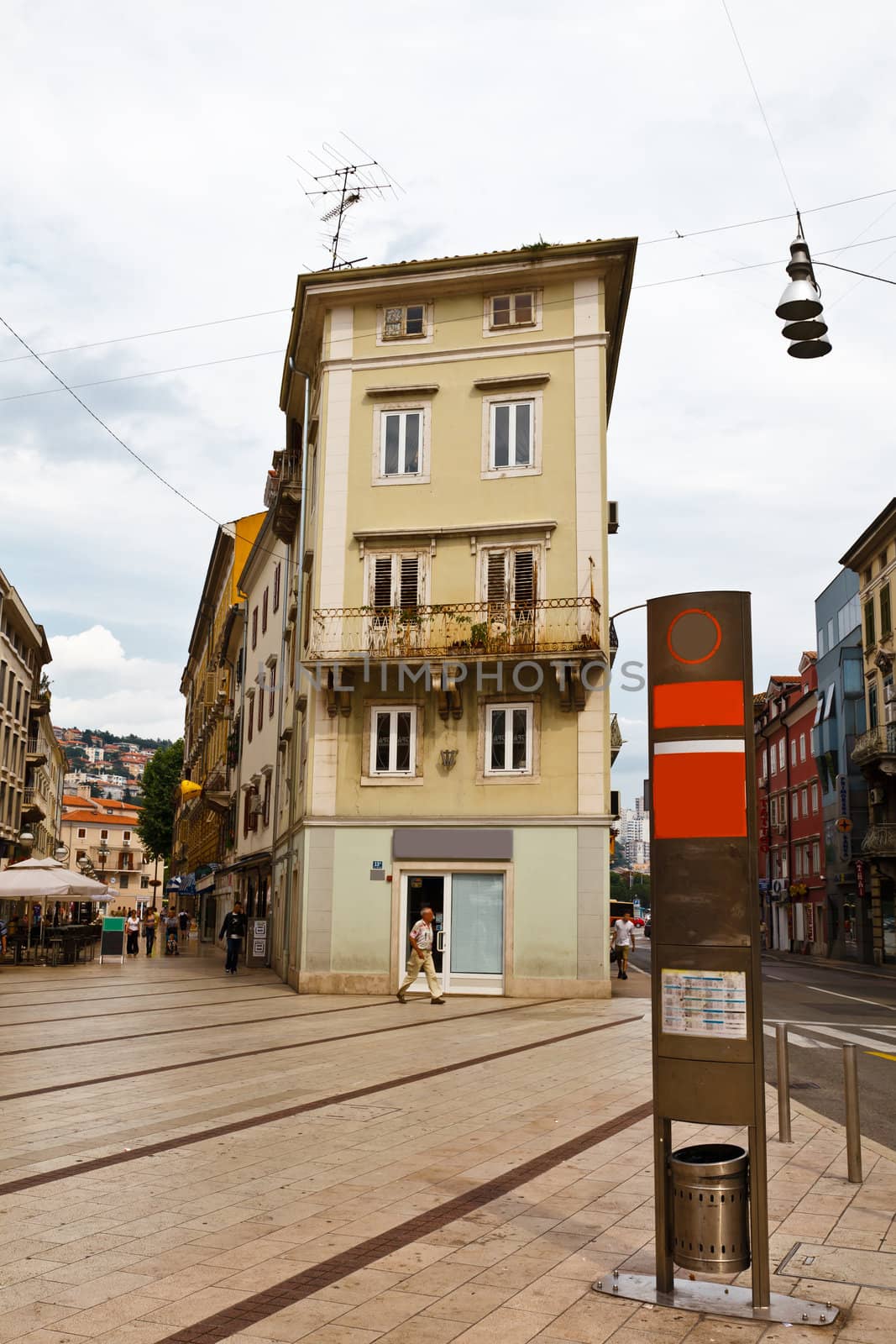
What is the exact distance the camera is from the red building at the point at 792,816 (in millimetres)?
63156

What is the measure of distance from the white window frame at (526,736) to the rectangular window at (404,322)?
871 centimetres

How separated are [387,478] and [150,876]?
144m

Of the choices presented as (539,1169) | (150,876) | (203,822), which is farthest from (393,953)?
(150,876)

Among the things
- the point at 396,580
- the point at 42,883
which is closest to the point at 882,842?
the point at 396,580

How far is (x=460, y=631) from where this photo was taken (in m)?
25.6

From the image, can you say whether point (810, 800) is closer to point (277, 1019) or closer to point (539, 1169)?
point (277, 1019)

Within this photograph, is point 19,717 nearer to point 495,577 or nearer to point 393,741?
point 393,741

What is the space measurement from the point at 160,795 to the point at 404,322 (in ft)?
235

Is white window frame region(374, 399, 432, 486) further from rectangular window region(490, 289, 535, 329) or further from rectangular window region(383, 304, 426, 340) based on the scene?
rectangular window region(490, 289, 535, 329)

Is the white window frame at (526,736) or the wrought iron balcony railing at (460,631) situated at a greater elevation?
the wrought iron balcony railing at (460,631)

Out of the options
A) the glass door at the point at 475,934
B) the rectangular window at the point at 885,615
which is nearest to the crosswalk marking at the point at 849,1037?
the glass door at the point at 475,934

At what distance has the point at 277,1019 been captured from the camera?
19156 millimetres

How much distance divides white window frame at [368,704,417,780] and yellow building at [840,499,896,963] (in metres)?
28.0

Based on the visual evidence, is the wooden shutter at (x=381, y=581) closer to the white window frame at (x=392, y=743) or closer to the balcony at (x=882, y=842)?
the white window frame at (x=392, y=743)
